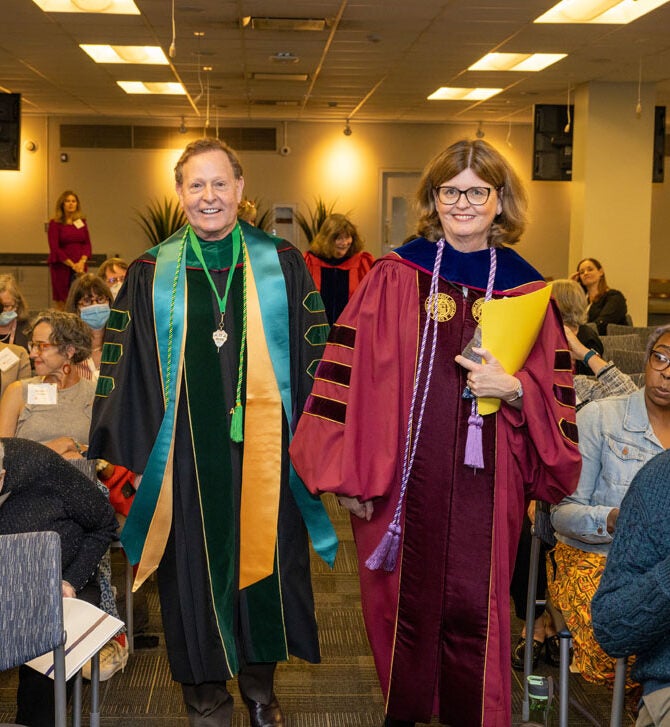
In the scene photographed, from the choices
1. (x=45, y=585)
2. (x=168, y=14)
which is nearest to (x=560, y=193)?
(x=168, y=14)

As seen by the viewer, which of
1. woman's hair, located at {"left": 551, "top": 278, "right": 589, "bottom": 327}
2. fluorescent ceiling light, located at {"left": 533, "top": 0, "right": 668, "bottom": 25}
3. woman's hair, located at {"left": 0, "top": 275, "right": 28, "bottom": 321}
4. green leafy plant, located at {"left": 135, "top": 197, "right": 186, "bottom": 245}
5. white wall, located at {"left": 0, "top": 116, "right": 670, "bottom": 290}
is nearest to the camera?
woman's hair, located at {"left": 551, "top": 278, "right": 589, "bottom": 327}

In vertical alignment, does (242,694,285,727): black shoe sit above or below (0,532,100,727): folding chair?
below

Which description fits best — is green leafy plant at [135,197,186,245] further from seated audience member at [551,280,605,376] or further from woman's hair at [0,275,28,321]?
seated audience member at [551,280,605,376]

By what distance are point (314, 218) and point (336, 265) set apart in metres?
6.98

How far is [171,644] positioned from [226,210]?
1215 mm

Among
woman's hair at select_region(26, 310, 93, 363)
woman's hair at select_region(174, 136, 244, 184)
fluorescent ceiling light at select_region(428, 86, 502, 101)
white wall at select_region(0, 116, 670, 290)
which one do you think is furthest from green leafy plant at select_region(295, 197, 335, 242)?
woman's hair at select_region(174, 136, 244, 184)

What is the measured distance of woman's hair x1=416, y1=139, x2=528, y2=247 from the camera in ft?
8.08

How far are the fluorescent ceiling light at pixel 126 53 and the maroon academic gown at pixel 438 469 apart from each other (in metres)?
7.46

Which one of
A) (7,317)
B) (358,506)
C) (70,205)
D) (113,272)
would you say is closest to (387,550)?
(358,506)

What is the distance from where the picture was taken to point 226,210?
279cm

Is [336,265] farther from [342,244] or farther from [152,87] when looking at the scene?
[152,87]

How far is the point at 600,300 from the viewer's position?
9172 millimetres

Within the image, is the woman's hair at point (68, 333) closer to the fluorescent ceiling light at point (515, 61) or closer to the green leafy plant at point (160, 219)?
the fluorescent ceiling light at point (515, 61)

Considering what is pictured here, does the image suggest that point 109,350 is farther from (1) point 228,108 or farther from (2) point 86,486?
(1) point 228,108
